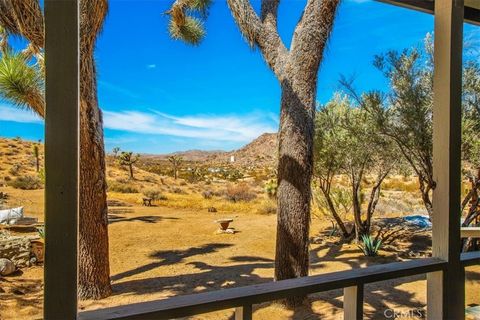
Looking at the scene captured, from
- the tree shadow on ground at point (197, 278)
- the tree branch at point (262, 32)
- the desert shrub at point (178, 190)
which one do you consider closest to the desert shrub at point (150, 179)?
the desert shrub at point (178, 190)

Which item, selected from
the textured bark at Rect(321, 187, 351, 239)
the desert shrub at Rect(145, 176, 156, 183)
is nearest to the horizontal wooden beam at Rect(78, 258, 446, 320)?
the textured bark at Rect(321, 187, 351, 239)

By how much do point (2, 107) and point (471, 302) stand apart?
664cm

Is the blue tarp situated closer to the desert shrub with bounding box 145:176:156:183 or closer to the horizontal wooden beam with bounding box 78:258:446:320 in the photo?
the horizontal wooden beam with bounding box 78:258:446:320

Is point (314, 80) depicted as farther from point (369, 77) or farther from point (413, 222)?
point (413, 222)

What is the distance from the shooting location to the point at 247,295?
933 millimetres

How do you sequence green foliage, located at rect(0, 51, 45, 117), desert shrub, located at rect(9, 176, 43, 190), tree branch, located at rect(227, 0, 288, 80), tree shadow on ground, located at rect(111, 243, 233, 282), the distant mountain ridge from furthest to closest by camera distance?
the distant mountain ridge
desert shrub, located at rect(9, 176, 43, 190)
tree shadow on ground, located at rect(111, 243, 233, 282)
green foliage, located at rect(0, 51, 45, 117)
tree branch, located at rect(227, 0, 288, 80)

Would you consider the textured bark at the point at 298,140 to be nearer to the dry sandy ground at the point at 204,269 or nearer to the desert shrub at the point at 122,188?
the dry sandy ground at the point at 204,269

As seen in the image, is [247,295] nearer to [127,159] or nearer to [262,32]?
[262,32]

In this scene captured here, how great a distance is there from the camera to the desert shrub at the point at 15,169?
1174 cm

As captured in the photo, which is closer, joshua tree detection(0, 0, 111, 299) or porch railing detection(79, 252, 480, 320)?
porch railing detection(79, 252, 480, 320)

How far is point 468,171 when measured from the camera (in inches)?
207

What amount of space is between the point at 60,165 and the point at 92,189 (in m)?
3.78

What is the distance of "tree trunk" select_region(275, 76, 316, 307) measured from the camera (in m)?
3.99

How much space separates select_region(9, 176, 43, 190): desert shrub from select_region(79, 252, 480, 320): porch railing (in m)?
11.7
